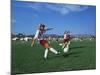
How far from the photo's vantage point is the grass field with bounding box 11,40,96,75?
2.84 meters

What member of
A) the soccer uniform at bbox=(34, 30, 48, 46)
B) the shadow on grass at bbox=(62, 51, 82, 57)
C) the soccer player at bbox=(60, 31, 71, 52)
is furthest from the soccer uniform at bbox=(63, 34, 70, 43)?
the soccer uniform at bbox=(34, 30, 48, 46)

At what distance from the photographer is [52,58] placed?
9.88 ft

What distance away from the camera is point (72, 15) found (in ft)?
10.2

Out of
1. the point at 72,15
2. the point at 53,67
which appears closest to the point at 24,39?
the point at 53,67

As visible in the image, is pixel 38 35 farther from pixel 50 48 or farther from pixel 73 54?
pixel 73 54

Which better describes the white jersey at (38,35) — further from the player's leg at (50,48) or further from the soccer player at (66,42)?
the soccer player at (66,42)

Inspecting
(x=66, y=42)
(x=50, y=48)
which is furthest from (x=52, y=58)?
(x=66, y=42)

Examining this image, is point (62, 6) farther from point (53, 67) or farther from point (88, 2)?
point (53, 67)

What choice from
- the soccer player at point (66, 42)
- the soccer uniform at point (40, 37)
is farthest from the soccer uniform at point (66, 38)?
the soccer uniform at point (40, 37)

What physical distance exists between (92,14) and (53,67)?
96cm

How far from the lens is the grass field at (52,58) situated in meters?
2.84

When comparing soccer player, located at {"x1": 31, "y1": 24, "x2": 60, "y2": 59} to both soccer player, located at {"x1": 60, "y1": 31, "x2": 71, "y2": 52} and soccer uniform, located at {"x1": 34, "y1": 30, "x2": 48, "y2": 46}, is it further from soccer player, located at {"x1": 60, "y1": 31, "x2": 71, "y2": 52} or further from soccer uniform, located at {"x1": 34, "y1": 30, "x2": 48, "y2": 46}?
soccer player, located at {"x1": 60, "y1": 31, "x2": 71, "y2": 52}

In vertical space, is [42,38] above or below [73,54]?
above

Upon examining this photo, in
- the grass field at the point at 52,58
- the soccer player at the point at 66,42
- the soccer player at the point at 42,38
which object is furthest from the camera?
the soccer player at the point at 66,42
